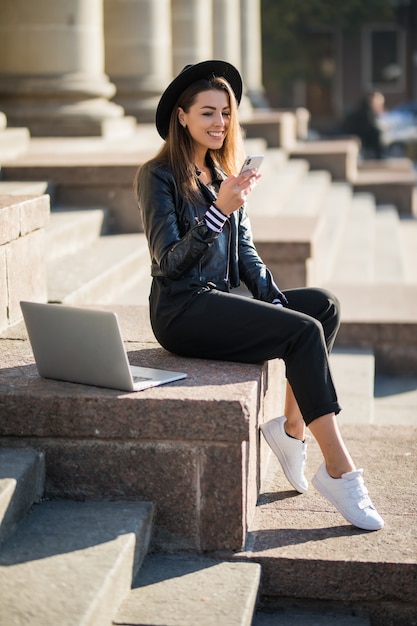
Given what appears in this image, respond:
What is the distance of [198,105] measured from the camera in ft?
14.7

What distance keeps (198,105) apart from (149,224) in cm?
54

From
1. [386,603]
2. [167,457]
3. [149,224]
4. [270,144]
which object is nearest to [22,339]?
[149,224]

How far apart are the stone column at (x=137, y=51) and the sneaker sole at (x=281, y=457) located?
903 centimetres

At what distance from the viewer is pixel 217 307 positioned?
431 centimetres

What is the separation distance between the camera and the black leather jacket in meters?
4.22

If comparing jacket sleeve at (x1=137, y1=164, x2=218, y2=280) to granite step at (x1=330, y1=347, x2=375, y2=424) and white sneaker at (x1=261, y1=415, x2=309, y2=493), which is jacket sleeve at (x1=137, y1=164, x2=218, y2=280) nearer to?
white sneaker at (x1=261, y1=415, x2=309, y2=493)

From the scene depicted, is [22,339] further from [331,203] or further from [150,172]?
[331,203]

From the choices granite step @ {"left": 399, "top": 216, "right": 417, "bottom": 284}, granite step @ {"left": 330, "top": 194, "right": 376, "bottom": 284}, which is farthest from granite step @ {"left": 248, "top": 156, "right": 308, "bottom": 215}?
granite step @ {"left": 399, "top": 216, "right": 417, "bottom": 284}

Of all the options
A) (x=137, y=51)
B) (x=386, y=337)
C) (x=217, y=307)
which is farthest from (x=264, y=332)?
(x=137, y=51)

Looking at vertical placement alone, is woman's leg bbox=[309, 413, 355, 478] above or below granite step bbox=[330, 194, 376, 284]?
above

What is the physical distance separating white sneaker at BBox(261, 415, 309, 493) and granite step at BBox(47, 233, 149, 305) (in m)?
1.69

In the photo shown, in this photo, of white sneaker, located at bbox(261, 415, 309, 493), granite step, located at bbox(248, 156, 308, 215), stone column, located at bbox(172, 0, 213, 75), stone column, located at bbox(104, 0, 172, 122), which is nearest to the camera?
white sneaker, located at bbox(261, 415, 309, 493)

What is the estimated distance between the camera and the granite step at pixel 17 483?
3650mm

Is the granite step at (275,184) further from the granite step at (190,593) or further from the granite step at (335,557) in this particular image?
the granite step at (190,593)
